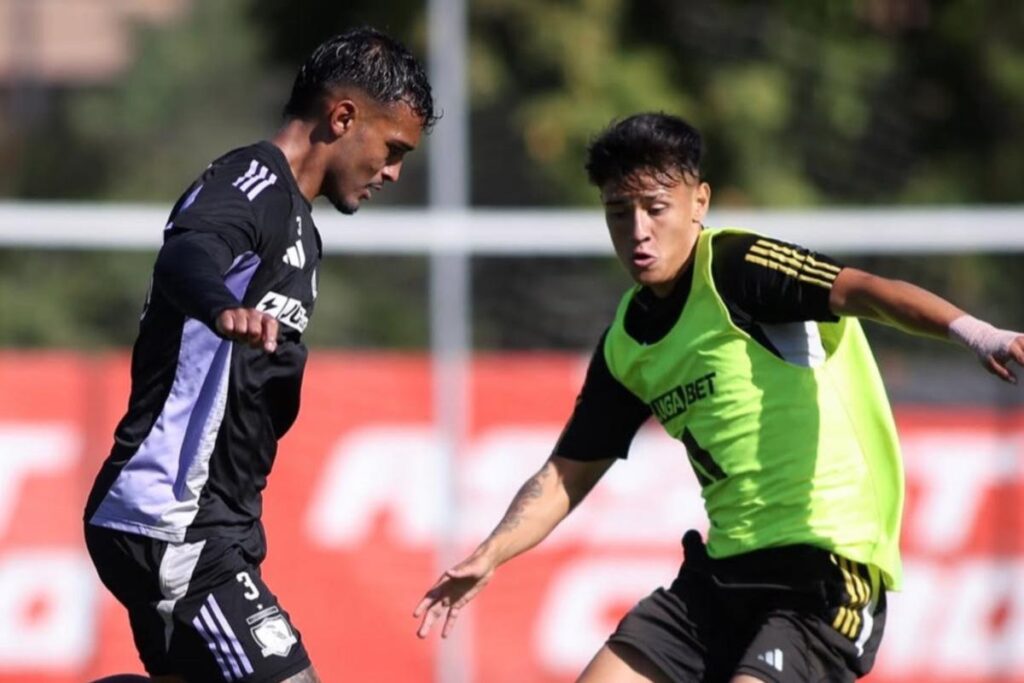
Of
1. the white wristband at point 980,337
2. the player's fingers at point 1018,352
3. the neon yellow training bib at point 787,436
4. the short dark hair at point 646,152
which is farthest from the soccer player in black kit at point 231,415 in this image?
the player's fingers at point 1018,352

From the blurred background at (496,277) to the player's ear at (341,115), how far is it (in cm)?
429

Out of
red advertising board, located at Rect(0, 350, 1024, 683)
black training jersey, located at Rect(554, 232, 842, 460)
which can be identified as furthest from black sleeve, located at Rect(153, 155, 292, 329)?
red advertising board, located at Rect(0, 350, 1024, 683)

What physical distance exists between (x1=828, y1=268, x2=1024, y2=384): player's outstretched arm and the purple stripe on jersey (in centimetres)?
142

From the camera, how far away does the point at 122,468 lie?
443 cm

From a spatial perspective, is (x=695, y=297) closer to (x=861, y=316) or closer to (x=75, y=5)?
→ (x=861, y=316)

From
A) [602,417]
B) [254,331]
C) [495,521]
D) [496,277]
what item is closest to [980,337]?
[602,417]

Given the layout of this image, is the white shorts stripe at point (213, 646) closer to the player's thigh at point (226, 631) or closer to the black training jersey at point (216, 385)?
the player's thigh at point (226, 631)

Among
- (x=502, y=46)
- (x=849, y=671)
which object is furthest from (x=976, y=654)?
(x=502, y=46)

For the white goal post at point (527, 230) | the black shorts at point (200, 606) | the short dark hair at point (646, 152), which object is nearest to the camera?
the black shorts at point (200, 606)

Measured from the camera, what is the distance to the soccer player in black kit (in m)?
4.35

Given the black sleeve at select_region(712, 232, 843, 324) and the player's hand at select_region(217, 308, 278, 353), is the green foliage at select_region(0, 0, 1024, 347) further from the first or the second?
the player's hand at select_region(217, 308, 278, 353)

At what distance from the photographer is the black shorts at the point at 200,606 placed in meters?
4.41

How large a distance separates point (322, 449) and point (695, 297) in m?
4.15

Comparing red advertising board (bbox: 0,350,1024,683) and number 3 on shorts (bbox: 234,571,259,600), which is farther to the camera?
red advertising board (bbox: 0,350,1024,683)
